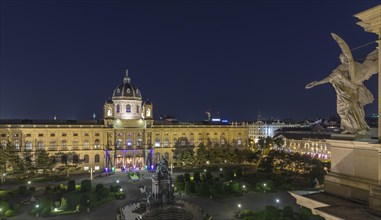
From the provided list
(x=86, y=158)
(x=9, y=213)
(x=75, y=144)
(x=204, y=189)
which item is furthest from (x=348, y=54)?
(x=75, y=144)

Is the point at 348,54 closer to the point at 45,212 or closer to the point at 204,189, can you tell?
the point at 45,212

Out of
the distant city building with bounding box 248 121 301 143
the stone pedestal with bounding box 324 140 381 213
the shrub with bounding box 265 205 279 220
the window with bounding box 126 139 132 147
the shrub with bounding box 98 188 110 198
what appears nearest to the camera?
the stone pedestal with bounding box 324 140 381 213

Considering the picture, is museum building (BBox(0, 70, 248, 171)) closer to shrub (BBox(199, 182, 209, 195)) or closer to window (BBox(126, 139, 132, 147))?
window (BBox(126, 139, 132, 147))

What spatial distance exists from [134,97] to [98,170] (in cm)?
1992

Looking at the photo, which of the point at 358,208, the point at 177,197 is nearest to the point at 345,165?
the point at 358,208

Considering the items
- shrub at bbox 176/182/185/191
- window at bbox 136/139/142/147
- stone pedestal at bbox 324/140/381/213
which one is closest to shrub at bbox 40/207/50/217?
shrub at bbox 176/182/185/191

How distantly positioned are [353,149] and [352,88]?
5.36 ft

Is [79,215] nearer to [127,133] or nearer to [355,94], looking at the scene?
[355,94]

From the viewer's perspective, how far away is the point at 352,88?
314 inches

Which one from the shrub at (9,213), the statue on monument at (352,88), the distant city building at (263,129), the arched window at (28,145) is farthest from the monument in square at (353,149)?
the distant city building at (263,129)

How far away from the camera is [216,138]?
3295 inches

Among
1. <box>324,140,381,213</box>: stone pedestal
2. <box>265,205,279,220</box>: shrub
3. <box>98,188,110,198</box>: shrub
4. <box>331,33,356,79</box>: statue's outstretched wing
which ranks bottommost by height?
<box>98,188,110,198</box>: shrub

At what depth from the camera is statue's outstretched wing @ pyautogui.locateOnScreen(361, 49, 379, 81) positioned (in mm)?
7621

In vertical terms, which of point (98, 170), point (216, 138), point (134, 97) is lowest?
point (98, 170)
